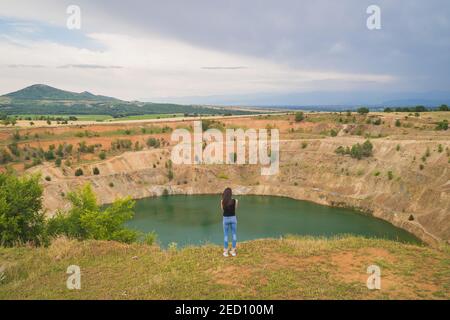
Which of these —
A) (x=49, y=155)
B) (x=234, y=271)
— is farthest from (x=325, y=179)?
(x=234, y=271)

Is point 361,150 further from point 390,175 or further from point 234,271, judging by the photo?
point 234,271

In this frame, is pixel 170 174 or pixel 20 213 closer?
pixel 20 213

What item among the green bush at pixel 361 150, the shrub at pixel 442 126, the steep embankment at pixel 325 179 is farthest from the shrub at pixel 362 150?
the shrub at pixel 442 126

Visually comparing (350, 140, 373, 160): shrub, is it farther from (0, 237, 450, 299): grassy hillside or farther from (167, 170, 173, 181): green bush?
(0, 237, 450, 299): grassy hillside

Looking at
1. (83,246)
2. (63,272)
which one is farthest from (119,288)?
(83,246)

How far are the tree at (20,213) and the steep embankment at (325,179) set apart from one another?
2568 centimetres

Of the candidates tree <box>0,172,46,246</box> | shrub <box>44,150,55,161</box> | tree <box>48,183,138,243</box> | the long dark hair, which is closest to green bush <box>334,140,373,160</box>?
tree <box>48,183,138,243</box>

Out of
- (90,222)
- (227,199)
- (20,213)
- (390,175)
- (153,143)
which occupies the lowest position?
(390,175)

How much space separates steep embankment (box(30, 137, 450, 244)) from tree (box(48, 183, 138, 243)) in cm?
2415

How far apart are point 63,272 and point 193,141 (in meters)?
55.7

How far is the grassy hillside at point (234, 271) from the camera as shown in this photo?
10.4m

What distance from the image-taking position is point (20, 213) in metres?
20.0

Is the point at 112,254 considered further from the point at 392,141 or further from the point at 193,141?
the point at 193,141

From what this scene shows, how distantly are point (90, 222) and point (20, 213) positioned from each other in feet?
12.0
